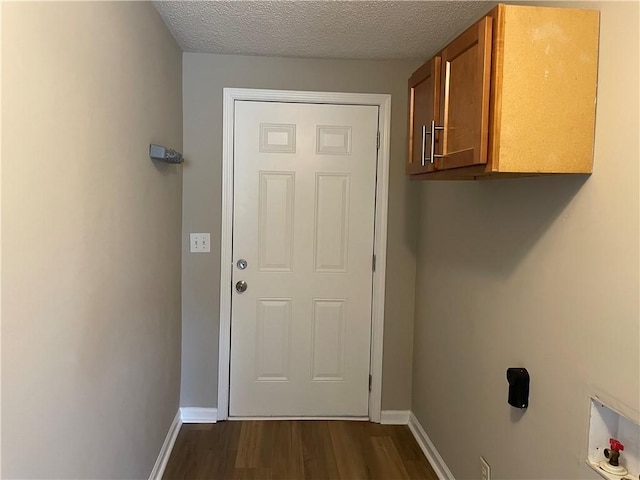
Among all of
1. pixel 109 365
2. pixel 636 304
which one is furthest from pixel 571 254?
pixel 109 365

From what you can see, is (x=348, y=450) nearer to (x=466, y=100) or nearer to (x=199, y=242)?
(x=199, y=242)

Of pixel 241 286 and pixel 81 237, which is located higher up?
pixel 81 237

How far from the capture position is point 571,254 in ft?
4.80

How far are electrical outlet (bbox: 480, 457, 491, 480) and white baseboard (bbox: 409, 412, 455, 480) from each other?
0.37m

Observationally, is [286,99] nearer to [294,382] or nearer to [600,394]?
[294,382]

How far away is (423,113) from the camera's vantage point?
1.88m

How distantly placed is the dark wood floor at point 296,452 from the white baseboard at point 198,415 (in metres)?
0.04

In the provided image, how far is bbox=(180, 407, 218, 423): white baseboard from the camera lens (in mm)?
3008

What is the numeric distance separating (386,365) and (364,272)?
0.61m

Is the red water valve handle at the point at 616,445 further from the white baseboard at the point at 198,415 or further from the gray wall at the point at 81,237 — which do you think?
the white baseboard at the point at 198,415

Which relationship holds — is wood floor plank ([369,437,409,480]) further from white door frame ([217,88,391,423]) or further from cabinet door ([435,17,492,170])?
cabinet door ([435,17,492,170])

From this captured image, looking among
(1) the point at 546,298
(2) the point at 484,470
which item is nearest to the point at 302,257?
(2) the point at 484,470

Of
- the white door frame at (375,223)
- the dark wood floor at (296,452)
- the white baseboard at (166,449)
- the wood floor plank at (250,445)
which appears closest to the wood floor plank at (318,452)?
the dark wood floor at (296,452)

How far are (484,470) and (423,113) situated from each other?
4.84 feet
